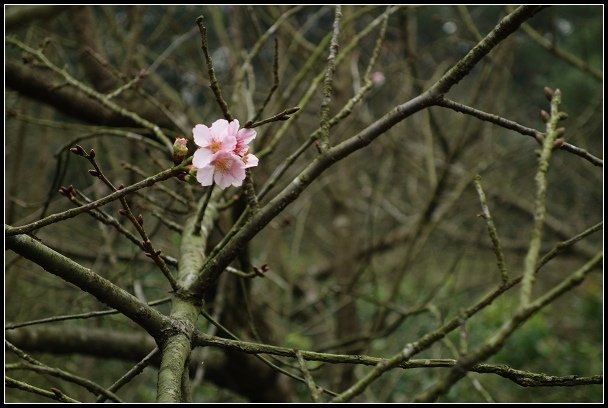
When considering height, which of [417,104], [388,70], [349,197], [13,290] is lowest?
[417,104]

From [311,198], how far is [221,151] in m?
3.89

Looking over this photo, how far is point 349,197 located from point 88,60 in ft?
7.94

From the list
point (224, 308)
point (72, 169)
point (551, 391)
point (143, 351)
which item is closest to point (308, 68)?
point (224, 308)

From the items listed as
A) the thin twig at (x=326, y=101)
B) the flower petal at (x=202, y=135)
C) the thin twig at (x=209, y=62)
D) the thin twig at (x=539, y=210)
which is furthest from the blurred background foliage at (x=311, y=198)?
the thin twig at (x=539, y=210)

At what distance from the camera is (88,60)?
280cm

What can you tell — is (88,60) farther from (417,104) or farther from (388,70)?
(388,70)

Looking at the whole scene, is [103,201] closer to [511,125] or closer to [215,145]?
[215,145]

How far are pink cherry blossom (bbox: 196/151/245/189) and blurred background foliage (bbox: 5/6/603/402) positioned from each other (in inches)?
34.0

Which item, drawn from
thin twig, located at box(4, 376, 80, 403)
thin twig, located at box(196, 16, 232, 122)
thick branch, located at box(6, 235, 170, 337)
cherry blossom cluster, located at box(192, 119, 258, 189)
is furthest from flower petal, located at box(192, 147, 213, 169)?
thin twig, located at box(4, 376, 80, 403)

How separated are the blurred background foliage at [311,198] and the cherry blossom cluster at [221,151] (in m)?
0.87

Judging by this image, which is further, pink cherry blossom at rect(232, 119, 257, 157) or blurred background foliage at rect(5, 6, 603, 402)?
blurred background foliage at rect(5, 6, 603, 402)

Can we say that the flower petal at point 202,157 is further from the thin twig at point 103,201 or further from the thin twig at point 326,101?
the thin twig at point 326,101

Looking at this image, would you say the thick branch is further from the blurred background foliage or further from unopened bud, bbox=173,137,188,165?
the blurred background foliage

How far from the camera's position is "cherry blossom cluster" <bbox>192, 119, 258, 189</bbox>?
1035 millimetres
